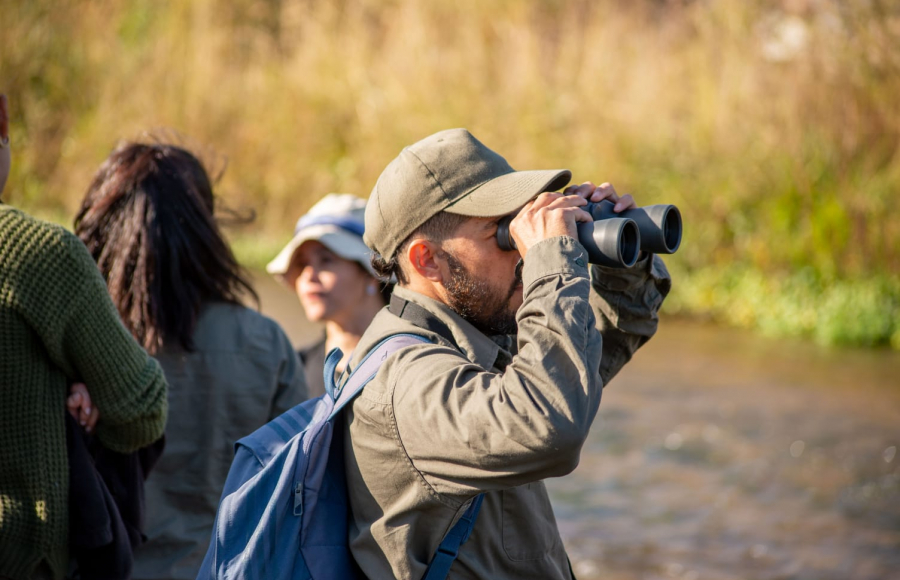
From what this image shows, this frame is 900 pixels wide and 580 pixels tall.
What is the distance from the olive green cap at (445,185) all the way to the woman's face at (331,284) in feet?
6.01

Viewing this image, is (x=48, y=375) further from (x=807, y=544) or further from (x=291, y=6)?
(x=291, y=6)

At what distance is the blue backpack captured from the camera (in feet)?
6.03

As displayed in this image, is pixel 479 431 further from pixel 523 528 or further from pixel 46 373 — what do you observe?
pixel 46 373

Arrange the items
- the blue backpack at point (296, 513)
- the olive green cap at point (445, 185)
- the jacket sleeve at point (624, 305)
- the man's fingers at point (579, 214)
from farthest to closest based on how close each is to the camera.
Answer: the jacket sleeve at point (624, 305) < the olive green cap at point (445, 185) < the man's fingers at point (579, 214) < the blue backpack at point (296, 513)

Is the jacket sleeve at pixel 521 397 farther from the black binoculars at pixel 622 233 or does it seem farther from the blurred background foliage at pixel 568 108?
the blurred background foliage at pixel 568 108

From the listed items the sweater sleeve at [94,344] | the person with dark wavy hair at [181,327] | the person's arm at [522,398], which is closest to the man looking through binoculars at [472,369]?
the person's arm at [522,398]

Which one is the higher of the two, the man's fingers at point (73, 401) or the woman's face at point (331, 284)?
the man's fingers at point (73, 401)

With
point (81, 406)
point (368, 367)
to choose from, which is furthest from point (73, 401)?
point (368, 367)

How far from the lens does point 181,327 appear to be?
2828 mm

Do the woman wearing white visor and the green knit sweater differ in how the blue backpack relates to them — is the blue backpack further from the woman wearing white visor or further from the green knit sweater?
the woman wearing white visor

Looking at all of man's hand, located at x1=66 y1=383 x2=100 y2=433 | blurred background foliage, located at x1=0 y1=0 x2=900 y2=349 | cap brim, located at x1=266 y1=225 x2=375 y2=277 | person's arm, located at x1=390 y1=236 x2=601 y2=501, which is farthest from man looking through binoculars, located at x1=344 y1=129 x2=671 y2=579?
blurred background foliage, located at x1=0 y1=0 x2=900 y2=349

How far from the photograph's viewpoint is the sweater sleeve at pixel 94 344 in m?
2.12

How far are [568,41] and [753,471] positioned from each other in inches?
289

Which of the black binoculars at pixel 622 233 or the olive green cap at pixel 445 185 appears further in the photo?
the olive green cap at pixel 445 185
